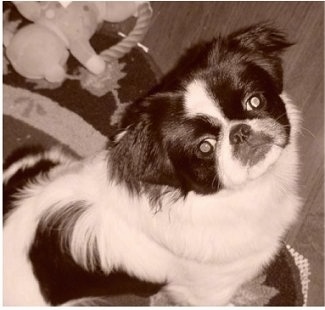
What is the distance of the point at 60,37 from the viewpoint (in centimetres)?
342

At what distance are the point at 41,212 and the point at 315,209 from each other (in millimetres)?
1750

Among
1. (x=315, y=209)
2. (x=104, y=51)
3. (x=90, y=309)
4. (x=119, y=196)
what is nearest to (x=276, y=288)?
(x=315, y=209)

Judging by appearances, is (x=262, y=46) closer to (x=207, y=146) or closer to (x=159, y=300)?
(x=207, y=146)

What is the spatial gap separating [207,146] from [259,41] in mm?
580

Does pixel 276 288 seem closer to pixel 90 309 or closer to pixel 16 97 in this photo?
pixel 90 309

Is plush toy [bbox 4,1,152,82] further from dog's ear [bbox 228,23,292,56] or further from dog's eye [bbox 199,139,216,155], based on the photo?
dog's eye [bbox 199,139,216,155]

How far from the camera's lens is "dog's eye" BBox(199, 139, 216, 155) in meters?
2.35

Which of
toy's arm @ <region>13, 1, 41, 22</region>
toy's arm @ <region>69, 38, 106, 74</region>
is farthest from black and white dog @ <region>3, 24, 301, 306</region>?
toy's arm @ <region>13, 1, 41, 22</region>

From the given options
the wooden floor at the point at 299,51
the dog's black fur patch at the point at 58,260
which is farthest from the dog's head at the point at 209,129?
the wooden floor at the point at 299,51

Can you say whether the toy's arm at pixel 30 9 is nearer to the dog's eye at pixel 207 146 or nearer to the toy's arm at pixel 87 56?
the toy's arm at pixel 87 56

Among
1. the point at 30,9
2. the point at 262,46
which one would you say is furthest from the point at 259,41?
the point at 30,9

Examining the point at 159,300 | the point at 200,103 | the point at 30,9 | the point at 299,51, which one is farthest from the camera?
the point at 299,51

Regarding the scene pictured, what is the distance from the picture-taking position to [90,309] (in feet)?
9.73

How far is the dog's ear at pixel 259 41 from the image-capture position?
2518 millimetres
